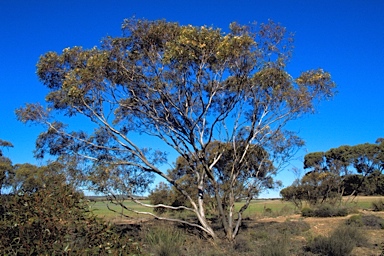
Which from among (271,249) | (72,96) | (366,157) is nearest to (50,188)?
(271,249)

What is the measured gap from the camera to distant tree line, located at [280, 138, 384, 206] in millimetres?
30750

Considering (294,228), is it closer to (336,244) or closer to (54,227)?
(336,244)

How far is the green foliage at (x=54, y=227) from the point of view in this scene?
3.32 meters

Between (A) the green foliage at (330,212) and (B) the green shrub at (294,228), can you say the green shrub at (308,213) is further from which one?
(B) the green shrub at (294,228)

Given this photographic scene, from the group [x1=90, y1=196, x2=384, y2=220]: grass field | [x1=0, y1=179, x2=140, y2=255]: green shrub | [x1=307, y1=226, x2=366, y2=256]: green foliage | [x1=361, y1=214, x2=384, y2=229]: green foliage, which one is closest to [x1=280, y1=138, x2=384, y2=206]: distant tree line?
[x1=90, y1=196, x2=384, y2=220]: grass field

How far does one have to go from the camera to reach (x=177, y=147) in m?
14.1

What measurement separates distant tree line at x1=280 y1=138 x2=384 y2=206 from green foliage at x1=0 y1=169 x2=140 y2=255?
28307mm

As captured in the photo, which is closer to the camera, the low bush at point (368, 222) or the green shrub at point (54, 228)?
the green shrub at point (54, 228)

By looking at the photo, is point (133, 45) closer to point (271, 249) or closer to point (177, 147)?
point (177, 147)

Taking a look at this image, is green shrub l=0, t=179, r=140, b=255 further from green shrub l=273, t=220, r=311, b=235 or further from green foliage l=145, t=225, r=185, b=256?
green shrub l=273, t=220, r=311, b=235

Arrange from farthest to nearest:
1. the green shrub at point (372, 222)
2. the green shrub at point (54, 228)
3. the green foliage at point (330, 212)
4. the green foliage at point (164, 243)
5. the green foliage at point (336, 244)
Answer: the green foliage at point (330, 212)
the green shrub at point (372, 222)
the green foliage at point (336, 244)
the green foliage at point (164, 243)
the green shrub at point (54, 228)

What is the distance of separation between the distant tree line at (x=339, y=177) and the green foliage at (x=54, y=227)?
2831cm

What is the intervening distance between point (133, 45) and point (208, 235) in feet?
24.1

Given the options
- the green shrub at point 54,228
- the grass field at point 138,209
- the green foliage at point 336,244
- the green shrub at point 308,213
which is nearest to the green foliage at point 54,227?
the green shrub at point 54,228
